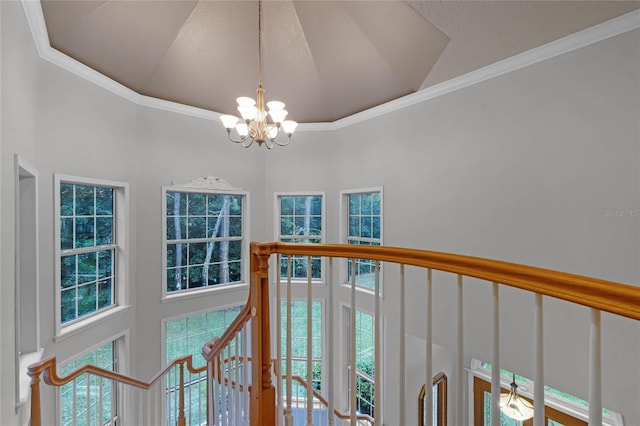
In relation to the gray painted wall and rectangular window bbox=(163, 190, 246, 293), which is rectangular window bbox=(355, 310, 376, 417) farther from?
rectangular window bbox=(163, 190, 246, 293)

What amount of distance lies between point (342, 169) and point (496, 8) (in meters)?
2.69

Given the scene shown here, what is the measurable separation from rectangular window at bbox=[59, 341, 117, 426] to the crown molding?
3.06 m

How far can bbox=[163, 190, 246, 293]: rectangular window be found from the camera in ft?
13.6

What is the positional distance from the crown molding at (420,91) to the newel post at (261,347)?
265 cm

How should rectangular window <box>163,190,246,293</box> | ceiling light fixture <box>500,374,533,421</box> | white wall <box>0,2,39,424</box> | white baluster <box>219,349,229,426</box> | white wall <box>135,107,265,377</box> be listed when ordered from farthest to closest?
rectangular window <box>163,190,246,293</box> → white wall <box>135,107,265,377</box> → ceiling light fixture <box>500,374,533,421</box> → white baluster <box>219,349,229,426</box> → white wall <box>0,2,39,424</box>

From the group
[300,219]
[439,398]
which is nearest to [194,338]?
[300,219]

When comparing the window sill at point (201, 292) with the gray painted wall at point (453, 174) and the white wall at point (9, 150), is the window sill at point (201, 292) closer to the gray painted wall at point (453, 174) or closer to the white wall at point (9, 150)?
the gray painted wall at point (453, 174)

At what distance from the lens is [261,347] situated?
4.66 ft

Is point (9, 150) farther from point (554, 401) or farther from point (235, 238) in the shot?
point (554, 401)

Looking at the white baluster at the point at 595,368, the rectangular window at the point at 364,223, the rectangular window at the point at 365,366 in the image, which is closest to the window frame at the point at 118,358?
the rectangular window at the point at 365,366

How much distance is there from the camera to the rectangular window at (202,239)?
4.16 m

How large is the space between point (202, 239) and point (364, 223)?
2505mm

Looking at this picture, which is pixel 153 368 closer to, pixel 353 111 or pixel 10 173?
pixel 10 173

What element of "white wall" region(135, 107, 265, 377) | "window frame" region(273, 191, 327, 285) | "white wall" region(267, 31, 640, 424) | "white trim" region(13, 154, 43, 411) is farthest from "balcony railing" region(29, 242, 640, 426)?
"window frame" region(273, 191, 327, 285)
